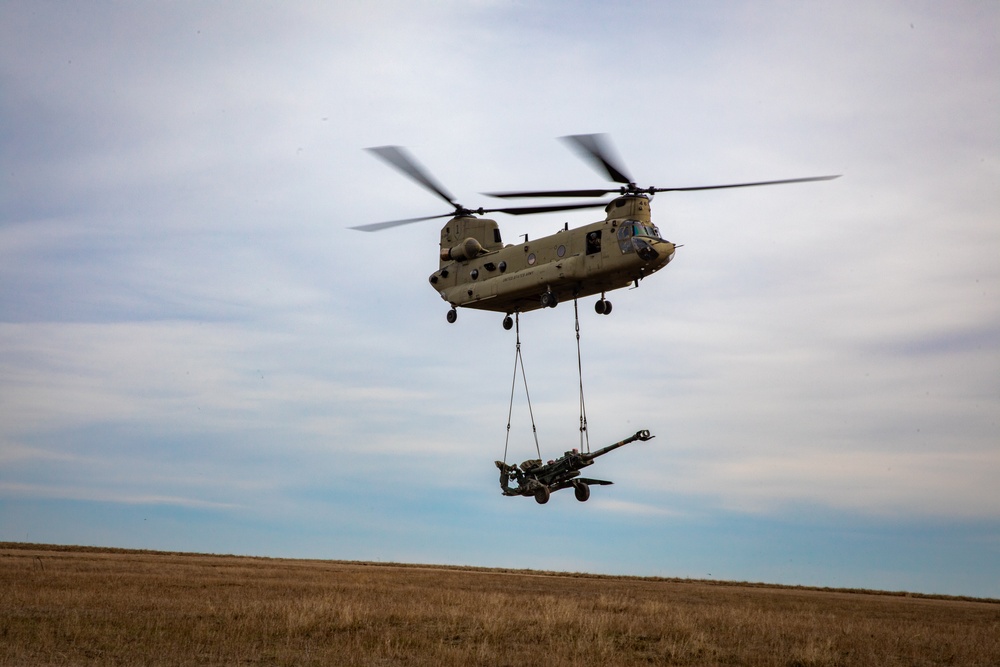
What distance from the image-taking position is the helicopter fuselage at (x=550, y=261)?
91.9 ft

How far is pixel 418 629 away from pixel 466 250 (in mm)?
15382

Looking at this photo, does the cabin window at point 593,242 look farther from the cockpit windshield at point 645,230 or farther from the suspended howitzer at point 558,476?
the suspended howitzer at point 558,476

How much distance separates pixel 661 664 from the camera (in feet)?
60.7

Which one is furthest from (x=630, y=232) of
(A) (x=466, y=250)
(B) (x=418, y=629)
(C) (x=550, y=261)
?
(B) (x=418, y=629)

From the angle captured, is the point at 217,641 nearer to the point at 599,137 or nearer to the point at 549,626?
the point at 549,626

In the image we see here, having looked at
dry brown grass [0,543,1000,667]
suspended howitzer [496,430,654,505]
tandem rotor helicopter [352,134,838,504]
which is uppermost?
tandem rotor helicopter [352,134,838,504]

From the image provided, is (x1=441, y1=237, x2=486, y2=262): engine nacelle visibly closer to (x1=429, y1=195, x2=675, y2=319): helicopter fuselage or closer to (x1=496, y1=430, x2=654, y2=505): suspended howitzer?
(x1=429, y1=195, x2=675, y2=319): helicopter fuselage

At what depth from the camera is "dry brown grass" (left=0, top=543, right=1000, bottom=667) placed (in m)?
18.2

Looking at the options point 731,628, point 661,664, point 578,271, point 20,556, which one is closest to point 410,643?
point 661,664

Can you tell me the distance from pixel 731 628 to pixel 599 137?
13.8m

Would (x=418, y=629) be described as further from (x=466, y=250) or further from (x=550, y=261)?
(x=466, y=250)

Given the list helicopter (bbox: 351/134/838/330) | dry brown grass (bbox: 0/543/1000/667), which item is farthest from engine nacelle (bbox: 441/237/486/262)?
dry brown grass (bbox: 0/543/1000/667)

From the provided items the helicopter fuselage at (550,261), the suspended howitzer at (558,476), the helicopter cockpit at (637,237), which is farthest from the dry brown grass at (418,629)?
the helicopter cockpit at (637,237)

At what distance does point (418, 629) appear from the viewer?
21.3m
